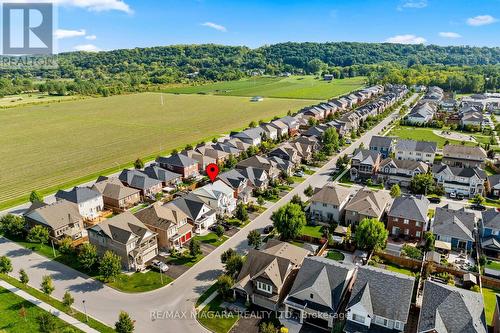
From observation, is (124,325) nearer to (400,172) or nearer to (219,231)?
(219,231)

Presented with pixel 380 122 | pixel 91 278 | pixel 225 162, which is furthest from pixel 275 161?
pixel 380 122

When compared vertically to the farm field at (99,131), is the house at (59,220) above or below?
below

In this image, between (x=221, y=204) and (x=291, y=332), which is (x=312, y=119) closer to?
(x=221, y=204)

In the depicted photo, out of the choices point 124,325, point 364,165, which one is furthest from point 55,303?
point 364,165

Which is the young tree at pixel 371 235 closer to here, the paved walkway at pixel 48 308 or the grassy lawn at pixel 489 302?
the grassy lawn at pixel 489 302

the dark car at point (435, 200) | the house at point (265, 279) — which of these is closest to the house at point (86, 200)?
the house at point (265, 279)
